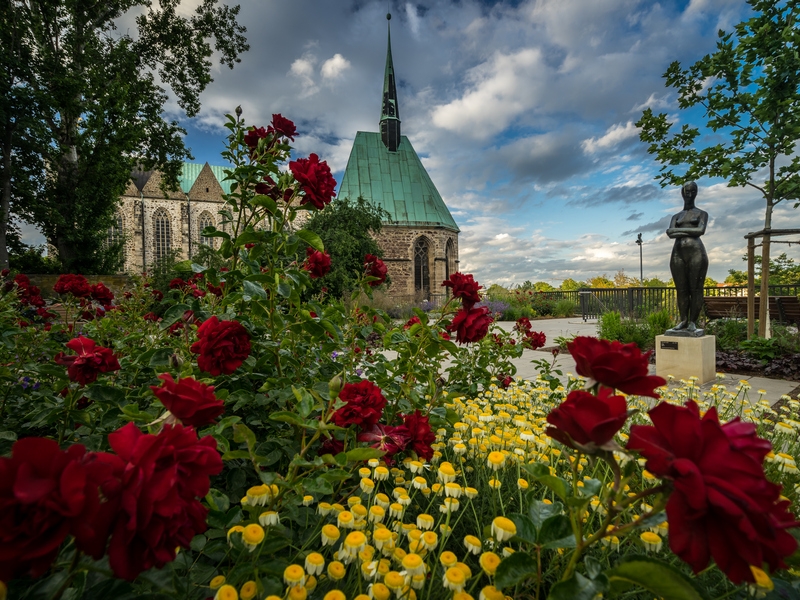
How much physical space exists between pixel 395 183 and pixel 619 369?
25.7 meters

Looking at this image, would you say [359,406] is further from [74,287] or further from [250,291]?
[74,287]

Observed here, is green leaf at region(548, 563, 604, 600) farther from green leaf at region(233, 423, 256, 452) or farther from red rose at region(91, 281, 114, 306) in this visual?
red rose at region(91, 281, 114, 306)

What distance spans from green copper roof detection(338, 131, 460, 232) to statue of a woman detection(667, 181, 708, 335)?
19510 mm

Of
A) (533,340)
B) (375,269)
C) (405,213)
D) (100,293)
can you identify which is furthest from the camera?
(405,213)

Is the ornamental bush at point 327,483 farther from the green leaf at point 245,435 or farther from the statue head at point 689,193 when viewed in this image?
the statue head at point 689,193

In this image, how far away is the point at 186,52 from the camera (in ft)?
42.0

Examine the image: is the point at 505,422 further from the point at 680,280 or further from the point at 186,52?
the point at 186,52

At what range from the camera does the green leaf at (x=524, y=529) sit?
0.68m

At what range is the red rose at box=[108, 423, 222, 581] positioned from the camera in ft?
1.40

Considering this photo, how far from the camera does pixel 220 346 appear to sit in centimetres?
106

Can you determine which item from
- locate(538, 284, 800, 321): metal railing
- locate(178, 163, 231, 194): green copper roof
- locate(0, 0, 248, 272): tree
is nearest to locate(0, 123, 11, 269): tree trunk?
locate(0, 0, 248, 272): tree

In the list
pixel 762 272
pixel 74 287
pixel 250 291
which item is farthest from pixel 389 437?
pixel 762 272

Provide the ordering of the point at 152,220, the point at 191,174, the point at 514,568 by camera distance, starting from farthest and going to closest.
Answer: the point at 191,174 < the point at 152,220 < the point at 514,568

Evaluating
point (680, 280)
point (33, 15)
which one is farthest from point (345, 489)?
point (33, 15)
